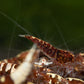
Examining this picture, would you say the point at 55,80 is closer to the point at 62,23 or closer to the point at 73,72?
the point at 73,72

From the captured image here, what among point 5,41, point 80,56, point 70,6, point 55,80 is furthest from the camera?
point 5,41

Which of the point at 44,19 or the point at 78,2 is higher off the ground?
the point at 78,2

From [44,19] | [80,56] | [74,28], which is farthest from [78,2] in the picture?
[80,56]

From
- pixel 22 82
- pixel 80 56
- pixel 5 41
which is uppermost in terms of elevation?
pixel 5 41

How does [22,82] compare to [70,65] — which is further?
[70,65]

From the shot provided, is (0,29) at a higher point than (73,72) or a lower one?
higher

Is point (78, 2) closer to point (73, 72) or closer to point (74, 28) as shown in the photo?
point (74, 28)

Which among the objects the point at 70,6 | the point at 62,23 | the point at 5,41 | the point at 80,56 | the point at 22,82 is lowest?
the point at 22,82

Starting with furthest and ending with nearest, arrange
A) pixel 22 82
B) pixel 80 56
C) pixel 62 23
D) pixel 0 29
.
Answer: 1. pixel 0 29
2. pixel 62 23
3. pixel 80 56
4. pixel 22 82

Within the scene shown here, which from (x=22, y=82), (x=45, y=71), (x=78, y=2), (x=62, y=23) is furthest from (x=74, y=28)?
(x=22, y=82)
